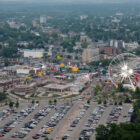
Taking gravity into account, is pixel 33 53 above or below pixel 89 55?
below

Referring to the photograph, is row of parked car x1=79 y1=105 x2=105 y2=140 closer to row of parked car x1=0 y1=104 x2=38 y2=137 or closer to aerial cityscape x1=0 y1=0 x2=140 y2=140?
aerial cityscape x1=0 y1=0 x2=140 y2=140

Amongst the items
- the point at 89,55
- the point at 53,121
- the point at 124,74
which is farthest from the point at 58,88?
the point at 89,55

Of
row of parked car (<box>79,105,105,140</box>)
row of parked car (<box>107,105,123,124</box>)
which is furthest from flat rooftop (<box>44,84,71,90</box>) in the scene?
row of parked car (<box>107,105,123,124</box>)

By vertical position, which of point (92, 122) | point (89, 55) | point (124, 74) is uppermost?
point (124, 74)

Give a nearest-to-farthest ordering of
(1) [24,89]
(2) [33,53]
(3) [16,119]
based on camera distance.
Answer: (3) [16,119], (1) [24,89], (2) [33,53]

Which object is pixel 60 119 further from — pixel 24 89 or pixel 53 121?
pixel 24 89

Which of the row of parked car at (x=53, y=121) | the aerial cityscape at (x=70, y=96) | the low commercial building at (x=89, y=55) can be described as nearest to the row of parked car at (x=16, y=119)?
the aerial cityscape at (x=70, y=96)

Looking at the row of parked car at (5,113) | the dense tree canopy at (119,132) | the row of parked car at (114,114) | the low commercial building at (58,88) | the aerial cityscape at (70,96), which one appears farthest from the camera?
the low commercial building at (58,88)

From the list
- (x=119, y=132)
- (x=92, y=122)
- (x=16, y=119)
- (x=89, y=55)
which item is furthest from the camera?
(x=89, y=55)

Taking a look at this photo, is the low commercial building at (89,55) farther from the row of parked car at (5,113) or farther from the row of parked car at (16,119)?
the row of parked car at (5,113)
